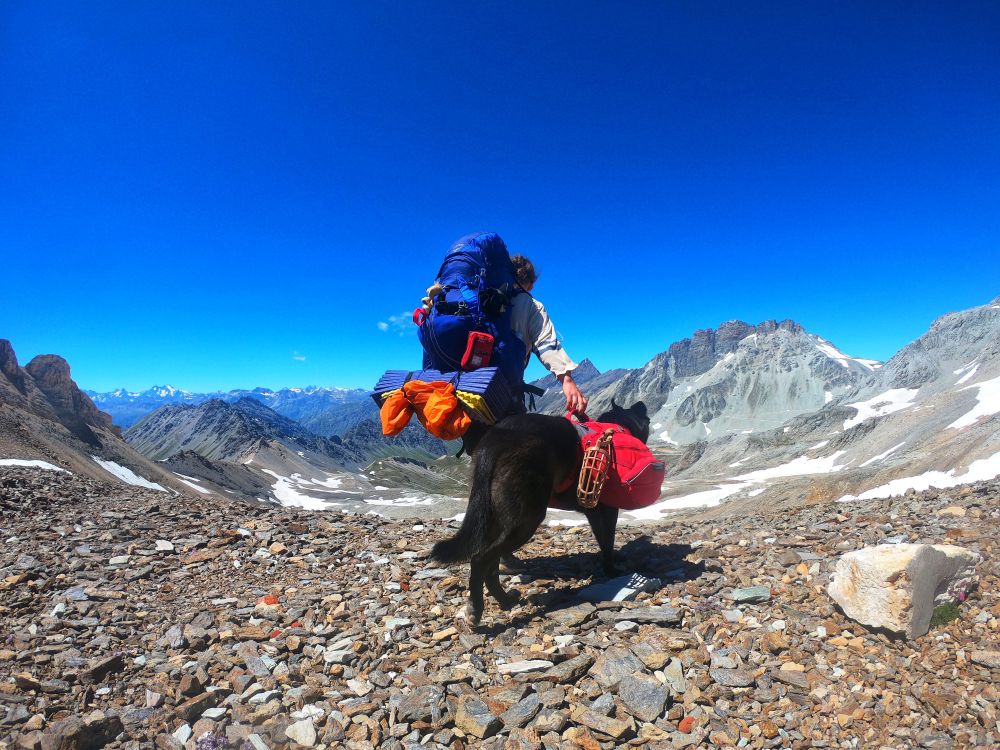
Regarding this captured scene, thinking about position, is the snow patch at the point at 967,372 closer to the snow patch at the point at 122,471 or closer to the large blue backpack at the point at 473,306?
the large blue backpack at the point at 473,306

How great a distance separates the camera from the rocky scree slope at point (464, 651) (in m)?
3.26

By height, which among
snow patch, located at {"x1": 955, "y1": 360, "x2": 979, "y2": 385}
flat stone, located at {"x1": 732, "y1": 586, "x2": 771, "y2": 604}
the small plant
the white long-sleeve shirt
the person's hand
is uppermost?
snow patch, located at {"x1": 955, "y1": 360, "x2": 979, "y2": 385}

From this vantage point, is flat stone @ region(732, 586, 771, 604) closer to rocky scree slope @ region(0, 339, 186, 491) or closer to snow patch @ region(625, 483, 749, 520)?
rocky scree slope @ region(0, 339, 186, 491)

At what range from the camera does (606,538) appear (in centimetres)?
586

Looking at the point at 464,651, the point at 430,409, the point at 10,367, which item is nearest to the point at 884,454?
the point at 464,651

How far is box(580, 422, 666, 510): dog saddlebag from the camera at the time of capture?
542 centimetres

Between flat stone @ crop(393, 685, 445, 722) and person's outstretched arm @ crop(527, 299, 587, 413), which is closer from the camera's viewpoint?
flat stone @ crop(393, 685, 445, 722)

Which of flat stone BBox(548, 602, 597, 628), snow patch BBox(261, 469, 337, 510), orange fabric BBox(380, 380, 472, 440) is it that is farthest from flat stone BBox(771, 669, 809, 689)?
snow patch BBox(261, 469, 337, 510)

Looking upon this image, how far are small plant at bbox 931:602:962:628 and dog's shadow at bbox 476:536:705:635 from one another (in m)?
2.11

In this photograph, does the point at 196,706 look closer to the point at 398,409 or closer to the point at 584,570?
the point at 398,409

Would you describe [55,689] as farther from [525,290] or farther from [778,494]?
Answer: [778,494]

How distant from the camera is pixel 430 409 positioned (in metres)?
4.83

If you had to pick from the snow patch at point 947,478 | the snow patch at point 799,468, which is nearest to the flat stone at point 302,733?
the snow patch at point 947,478

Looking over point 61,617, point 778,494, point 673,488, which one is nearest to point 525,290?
point 61,617
